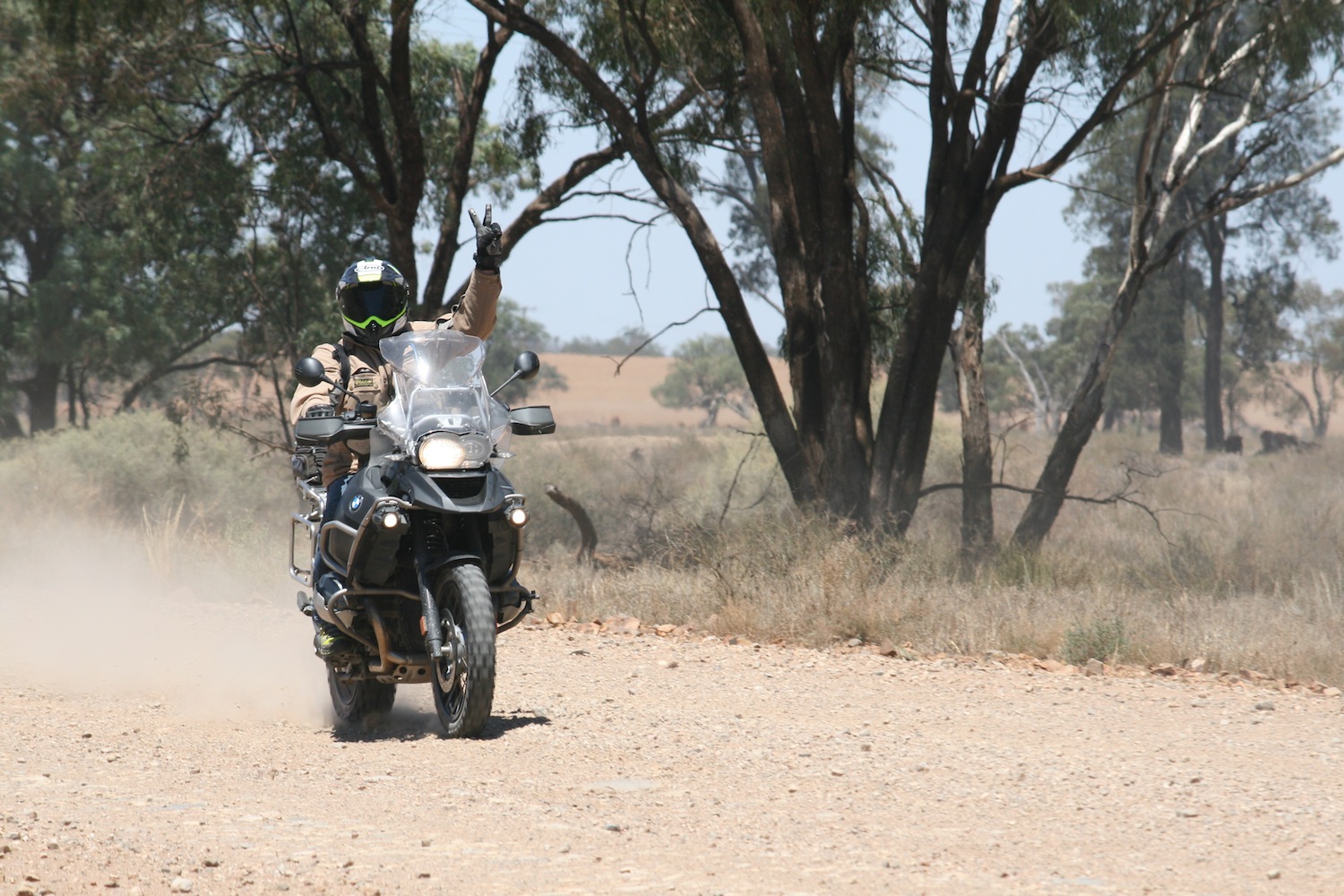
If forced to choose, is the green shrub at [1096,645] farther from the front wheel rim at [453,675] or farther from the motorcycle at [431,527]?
the front wheel rim at [453,675]

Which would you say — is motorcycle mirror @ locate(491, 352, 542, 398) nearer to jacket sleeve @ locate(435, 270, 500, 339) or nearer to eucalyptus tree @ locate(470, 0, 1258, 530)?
jacket sleeve @ locate(435, 270, 500, 339)

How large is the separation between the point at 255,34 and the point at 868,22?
792cm

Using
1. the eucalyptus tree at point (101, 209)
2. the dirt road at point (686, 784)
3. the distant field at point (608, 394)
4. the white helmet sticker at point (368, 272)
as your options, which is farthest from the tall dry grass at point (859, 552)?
the distant field at point (608, 394)

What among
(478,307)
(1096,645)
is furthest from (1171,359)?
(478,307)

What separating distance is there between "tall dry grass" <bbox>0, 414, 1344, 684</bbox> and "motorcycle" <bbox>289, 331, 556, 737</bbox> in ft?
12.6

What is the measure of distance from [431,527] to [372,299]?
123 centimetres

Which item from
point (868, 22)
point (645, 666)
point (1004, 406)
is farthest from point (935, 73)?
point (1004, 406)

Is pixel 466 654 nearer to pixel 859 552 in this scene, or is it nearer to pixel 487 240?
pixel 487 240

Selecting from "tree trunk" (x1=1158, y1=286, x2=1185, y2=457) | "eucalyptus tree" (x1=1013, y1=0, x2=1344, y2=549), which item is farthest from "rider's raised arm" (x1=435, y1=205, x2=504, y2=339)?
"tree trunk" (x1=1158, y1=286, x2=1185, y2=457)

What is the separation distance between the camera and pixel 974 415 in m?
17.0

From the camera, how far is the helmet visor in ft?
21.7

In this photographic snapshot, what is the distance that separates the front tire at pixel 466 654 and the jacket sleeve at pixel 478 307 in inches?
53.7

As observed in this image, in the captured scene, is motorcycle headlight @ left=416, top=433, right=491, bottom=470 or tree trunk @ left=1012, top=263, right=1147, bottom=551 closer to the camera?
motorcycle headlight @ left=416, top=433, right=491, bottom=470

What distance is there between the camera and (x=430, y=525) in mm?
6156
